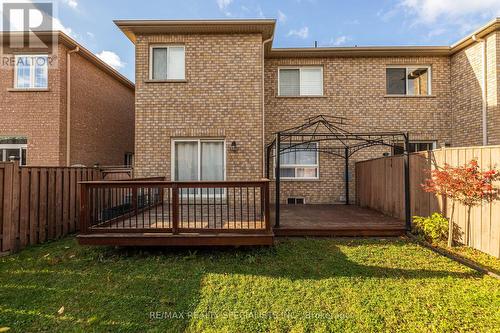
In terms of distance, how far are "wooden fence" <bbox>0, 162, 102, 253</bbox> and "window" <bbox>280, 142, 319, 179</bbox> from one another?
22.3 ft

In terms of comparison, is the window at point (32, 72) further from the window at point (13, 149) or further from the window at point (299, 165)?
the window at point (299, 165)

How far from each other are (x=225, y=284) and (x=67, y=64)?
10.5 meters

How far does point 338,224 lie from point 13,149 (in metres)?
11.6

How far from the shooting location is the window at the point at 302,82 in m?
9.91

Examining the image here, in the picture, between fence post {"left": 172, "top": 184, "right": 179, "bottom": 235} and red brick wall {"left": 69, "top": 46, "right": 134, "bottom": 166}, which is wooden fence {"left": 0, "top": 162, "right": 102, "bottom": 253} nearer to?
fence post {"left": 172, "top": 184, "right": 179, "bottom": 235}

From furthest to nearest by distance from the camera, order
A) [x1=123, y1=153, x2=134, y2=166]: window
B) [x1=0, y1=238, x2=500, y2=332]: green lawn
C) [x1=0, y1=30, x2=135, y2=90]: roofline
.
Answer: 1. [x1=123, y1=153, x2=134, y2=166]: window
2. [x1=0, y1=30, x2=135, y2=90]: roofline
3. [x1=0, y1=238, x2=500, y2=332]: green lawn

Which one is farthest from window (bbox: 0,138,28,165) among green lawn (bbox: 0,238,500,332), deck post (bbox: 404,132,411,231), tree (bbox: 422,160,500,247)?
tree (bbox: 422,160,500,247)

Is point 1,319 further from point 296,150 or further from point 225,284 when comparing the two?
point 296,150

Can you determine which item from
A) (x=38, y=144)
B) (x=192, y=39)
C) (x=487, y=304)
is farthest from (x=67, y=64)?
(x=487, y=304)

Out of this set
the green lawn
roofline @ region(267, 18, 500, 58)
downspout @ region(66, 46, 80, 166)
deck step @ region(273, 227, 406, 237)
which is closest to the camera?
the green lawn

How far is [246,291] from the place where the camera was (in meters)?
3.61

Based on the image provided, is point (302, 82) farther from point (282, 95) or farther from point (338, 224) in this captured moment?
point (338, 224)

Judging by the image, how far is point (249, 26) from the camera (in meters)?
7.70

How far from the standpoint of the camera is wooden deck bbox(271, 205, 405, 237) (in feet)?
19.1
